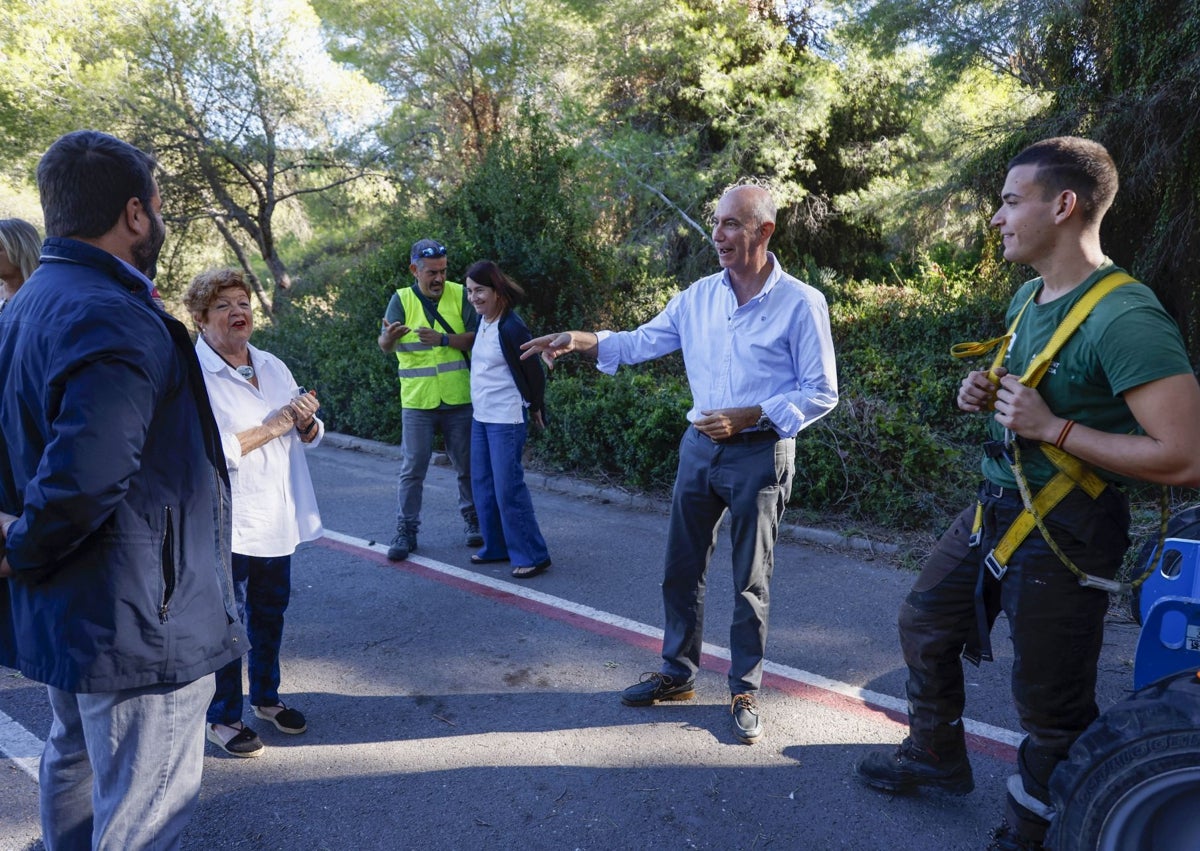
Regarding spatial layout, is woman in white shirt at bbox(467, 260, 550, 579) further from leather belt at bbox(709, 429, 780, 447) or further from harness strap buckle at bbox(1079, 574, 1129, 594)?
harness strap buckle at bbox(1079, 574, 1129, 594)

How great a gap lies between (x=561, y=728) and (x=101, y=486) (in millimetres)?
2402

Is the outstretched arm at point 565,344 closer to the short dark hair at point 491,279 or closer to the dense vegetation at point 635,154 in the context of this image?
the short dark hair at point 491,279

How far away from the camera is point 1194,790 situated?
7.02ft

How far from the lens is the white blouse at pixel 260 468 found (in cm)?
353

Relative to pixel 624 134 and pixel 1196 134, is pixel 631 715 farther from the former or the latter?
pixel 624 134

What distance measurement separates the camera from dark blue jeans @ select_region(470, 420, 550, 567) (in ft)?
18.8

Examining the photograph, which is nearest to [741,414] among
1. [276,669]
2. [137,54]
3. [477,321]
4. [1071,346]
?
[1071,346]

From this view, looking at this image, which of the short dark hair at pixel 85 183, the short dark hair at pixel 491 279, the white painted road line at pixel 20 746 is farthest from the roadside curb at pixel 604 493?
the short dark hair at pixel 85 183

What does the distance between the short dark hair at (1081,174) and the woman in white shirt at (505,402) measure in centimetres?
363

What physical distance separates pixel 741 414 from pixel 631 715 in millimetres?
1468

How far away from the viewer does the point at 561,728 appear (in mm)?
3795

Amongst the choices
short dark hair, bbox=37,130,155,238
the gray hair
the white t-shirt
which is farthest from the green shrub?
short dark hair, bbox=37,130,155,238

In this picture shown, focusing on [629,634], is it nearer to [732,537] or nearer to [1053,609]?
[732,537]

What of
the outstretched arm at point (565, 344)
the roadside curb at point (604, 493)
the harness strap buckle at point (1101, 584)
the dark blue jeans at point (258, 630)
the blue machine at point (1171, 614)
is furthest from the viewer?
the roadside curb at point (604, 493)
